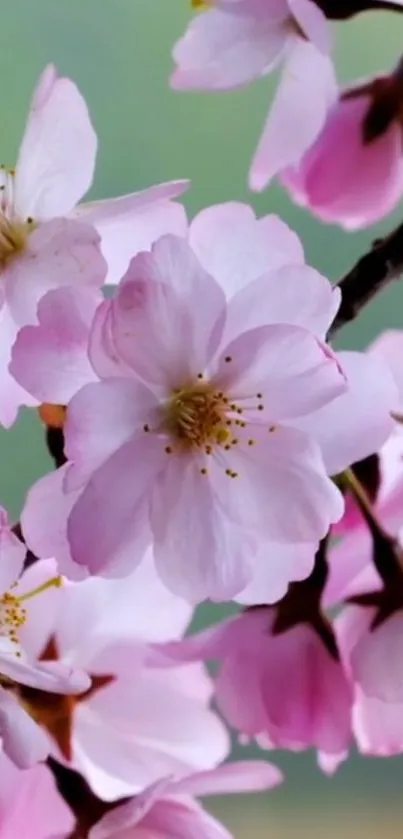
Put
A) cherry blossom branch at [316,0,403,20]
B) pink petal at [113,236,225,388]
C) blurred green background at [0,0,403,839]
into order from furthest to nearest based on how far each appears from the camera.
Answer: blurred green background at [0,0,403,839] → cherry blossom branch at [316,0,403,20] → pink petal at [113,236,225,388]

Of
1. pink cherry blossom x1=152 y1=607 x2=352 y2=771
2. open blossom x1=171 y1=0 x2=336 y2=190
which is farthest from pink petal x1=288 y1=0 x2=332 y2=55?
pink cherry blossom x1=152 y1=607 x2=352 y2=771

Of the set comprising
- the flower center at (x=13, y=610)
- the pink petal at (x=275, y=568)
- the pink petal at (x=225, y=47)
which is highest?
the pink petal at (x=225, y=47)

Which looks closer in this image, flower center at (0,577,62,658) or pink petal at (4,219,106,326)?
pink petal at (4,219,106,326)

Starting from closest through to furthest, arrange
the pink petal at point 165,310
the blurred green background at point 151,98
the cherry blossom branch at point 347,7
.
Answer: the pink petal at point 165,310 → the cherry blossom branch at point 347,7 → the blurred green background at point 151,98

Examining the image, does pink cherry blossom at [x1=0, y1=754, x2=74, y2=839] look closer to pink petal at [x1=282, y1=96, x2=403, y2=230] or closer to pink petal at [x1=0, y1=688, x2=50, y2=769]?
pink petal at [x1=0, y1=688, x2=50, y2=769]

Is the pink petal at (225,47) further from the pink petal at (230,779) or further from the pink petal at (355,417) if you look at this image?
the pink petal at (230,779)

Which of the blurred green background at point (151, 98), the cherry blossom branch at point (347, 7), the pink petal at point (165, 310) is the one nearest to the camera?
the pink petal at point (165, 310)

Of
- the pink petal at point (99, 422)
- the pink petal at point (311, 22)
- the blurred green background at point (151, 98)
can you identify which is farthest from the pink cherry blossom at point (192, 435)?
the blurred green background at point (151, 98)
